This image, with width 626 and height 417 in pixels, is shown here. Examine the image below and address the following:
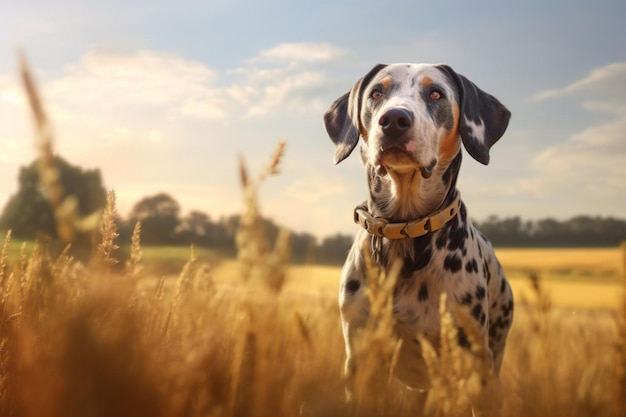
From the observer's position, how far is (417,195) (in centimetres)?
428

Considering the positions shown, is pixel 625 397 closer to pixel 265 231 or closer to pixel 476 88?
pixel 265 231

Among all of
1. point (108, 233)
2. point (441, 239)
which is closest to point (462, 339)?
point (441, 239)

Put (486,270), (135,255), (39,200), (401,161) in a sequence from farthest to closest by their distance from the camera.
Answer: (39,200) < (486,270) < (401,161) < (135,255)

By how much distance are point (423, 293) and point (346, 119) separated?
1518 millimetres

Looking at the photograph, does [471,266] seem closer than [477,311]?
No

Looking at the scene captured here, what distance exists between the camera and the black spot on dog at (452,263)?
4.12m

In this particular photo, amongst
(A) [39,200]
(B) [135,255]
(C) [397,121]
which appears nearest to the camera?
(B) [135,255]

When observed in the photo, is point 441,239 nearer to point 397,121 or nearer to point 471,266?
point 471,266

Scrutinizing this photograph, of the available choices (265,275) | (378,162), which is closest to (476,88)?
(378,162)

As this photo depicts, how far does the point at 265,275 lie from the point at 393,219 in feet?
9.92

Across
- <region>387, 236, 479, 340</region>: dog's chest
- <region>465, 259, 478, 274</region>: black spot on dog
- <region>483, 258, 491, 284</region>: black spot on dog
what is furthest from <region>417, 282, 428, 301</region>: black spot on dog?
<region>483, 258, 491, 284</region>: black spot on dog

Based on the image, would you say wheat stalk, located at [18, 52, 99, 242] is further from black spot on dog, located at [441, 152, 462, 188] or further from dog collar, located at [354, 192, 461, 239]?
black spot on dog, located at [441, 152, 462, 188]

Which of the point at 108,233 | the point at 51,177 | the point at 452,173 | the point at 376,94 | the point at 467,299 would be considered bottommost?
the point at 467,299

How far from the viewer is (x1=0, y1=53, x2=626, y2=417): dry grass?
1.18 meters
